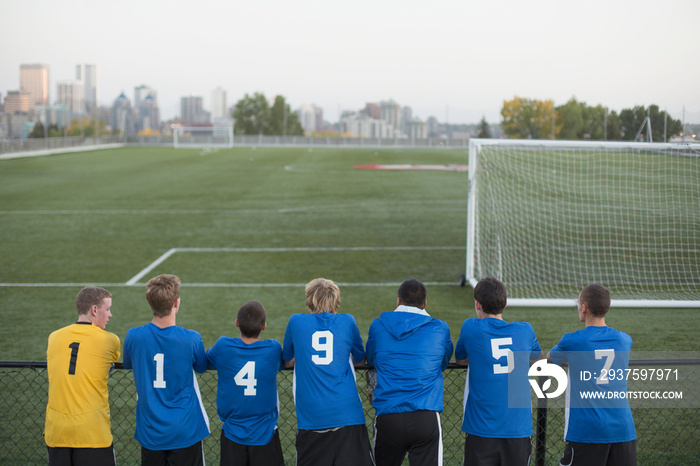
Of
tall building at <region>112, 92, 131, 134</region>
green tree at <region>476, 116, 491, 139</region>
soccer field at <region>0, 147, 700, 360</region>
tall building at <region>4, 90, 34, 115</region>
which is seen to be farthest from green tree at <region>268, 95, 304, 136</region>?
soccer field at <region>0, 147, 700, 360</region>

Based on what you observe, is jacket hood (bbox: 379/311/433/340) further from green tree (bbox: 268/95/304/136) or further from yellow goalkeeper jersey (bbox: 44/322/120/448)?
green tree (bbox: 268/95/304/136)

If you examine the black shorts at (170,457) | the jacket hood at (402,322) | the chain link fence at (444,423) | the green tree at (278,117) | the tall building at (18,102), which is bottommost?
the chain link fence at (444,423)

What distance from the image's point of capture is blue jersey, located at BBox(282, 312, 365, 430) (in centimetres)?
395

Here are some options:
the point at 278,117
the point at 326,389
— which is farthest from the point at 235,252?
the point at 278,117

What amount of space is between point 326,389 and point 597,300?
183 cm

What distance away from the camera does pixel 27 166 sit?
41031 mm

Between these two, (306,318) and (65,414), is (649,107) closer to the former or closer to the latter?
(306,318)

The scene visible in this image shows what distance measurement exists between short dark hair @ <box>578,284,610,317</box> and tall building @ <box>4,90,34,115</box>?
7139 centimetres

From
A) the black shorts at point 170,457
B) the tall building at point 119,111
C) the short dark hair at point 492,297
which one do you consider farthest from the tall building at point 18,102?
the short dark hair at point 492,297

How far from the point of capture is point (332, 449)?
3951 millimetres

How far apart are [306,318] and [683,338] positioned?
6646 millimetres

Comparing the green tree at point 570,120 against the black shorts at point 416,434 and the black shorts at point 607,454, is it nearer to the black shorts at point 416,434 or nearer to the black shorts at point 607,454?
the black shorts at point 607,454

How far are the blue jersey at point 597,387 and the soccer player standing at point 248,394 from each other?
6.13ft

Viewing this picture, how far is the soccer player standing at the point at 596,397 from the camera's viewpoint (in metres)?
3.97
